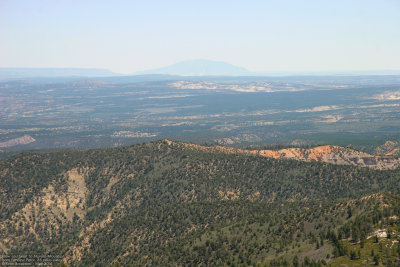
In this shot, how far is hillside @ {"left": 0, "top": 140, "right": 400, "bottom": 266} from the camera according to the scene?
94.0 metres

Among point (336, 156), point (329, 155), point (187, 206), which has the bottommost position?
point (187, 206)

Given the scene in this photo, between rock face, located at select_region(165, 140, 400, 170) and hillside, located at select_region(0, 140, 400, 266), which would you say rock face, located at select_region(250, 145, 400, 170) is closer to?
rock face, located at select_region(165, 140, 400, 170)

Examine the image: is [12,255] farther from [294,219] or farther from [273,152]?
[273,152]

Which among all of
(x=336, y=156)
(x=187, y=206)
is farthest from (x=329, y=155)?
(x=187, y=206)

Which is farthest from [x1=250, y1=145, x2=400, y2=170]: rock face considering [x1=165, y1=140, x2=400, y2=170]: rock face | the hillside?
the hillside

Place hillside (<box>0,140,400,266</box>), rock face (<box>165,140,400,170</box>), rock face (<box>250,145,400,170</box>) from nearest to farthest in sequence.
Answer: hillside (<box>0,140,400,266</box>) < rock face (<box>250,145,400,170</box>) < rock face (<box>165,140,400,170</box>)

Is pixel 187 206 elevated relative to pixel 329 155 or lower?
lower

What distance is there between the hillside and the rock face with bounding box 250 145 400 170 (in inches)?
634

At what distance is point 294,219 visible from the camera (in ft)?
338

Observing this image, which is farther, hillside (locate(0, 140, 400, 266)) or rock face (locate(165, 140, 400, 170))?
rock face (locate(165, 140, 400, 170))

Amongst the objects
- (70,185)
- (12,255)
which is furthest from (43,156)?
(12,255)

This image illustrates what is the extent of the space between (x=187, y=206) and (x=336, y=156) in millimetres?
82101

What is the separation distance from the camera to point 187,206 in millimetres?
131125

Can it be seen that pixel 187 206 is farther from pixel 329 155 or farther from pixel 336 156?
pixel 336 156
